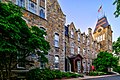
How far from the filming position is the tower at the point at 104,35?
164 ft

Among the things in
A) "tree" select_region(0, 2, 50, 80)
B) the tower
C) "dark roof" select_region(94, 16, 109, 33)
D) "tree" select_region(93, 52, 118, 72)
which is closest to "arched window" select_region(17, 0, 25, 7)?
"tree" select_region(0, 2, 50, 80)

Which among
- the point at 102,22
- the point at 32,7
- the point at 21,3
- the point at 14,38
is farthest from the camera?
the point at 102,22

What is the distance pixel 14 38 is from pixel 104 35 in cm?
3894

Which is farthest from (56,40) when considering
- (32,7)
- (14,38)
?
(14,38)

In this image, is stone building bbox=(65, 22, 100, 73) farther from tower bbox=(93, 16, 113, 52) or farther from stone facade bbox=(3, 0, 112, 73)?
tower bbox=(93, 16, 113, 52)

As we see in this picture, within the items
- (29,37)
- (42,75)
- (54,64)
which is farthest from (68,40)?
(29,37)

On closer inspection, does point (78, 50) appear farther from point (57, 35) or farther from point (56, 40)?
point (56, 40)

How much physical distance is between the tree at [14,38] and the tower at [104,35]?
35.0 m

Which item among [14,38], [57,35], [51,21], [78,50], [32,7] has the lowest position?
[14,38]

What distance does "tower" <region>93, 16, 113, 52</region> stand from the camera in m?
50.0

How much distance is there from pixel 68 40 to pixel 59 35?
7372mm

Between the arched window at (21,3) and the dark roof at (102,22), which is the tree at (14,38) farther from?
the dark roof at (102,22)

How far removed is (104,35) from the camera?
5019 cm

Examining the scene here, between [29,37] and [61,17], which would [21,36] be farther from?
[61,17]
